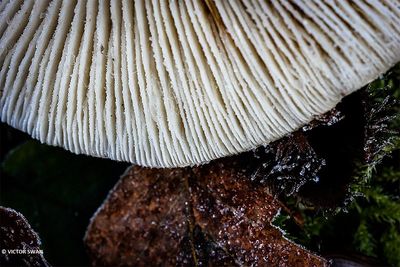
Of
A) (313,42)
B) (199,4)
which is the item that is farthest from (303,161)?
(199,4)

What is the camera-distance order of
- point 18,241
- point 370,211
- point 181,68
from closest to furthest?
point 181,68 → point 18,241 → point 370,211

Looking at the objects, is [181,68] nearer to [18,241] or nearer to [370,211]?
[18,241]

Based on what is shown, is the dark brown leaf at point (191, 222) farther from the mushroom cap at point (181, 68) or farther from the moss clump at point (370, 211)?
the mushroom cap at point (181, 68)

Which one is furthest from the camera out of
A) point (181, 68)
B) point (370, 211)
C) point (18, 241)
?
point (370, 211)

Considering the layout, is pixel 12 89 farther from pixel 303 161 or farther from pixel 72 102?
pixel 303 161

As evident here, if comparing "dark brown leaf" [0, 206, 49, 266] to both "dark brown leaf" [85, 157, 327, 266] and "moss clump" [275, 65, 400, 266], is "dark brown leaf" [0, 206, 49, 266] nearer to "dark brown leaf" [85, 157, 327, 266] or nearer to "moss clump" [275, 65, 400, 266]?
"dark brown leaf" [85, 157, 327, 266]

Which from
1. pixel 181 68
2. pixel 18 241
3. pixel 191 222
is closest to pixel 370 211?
pixel 191 222
